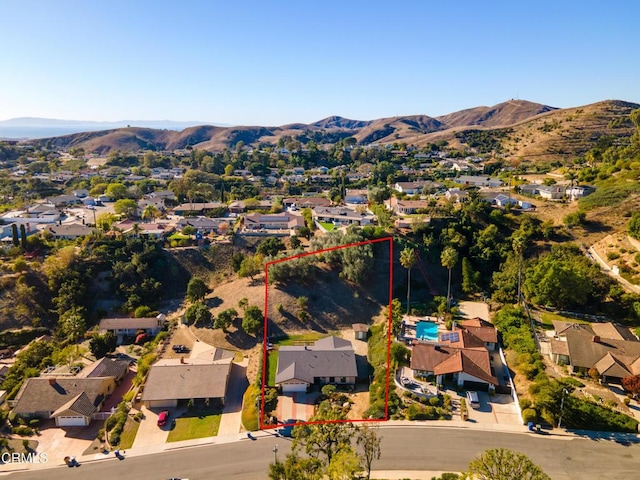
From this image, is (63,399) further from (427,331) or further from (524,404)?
(524,404)

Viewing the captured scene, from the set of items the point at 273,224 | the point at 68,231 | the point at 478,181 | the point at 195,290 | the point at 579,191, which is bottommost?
the point at 195,290

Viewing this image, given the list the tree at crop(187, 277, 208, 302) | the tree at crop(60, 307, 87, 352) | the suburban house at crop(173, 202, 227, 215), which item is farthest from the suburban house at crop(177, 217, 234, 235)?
the tree at crop(60, 307, 87, 352)

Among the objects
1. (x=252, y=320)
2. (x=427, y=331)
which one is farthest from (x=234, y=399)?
(x=427, y=331)

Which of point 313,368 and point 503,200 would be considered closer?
point 313,368

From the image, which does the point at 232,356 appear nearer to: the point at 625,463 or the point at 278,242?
the point at 278,242

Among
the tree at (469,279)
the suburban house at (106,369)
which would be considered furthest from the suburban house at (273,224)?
the suburban house at (106,369)

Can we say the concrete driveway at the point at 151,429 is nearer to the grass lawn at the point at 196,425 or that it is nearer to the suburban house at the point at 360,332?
the grass lawn at the point at 196,425
